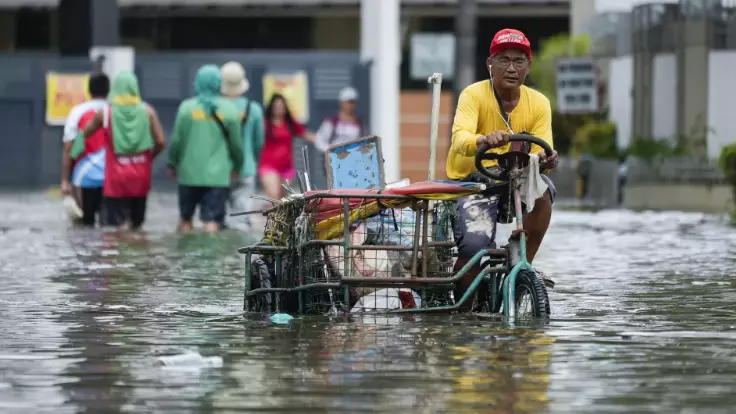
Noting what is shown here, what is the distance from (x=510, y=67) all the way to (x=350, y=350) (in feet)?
7.26

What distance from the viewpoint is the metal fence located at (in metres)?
35.1

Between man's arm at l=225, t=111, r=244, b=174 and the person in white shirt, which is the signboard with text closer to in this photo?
the person in white shirt

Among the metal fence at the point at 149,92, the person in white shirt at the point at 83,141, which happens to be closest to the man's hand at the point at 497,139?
the person in white shirt at the point at 83,141

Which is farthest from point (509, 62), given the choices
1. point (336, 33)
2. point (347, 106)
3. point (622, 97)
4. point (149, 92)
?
point (336, 33)

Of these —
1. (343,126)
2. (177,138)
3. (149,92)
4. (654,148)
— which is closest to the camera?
(177,138)

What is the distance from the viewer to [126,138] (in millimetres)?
20375

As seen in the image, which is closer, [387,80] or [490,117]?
[490,117]

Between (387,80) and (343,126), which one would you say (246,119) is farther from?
(387,80)

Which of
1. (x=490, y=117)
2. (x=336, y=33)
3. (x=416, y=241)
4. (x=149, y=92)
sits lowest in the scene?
(x=416, y=241)

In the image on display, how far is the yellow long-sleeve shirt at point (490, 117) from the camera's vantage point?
11.0 metres

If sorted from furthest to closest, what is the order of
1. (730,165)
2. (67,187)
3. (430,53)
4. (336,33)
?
(336,33) → (430,53) → (730,165) → (67,187)

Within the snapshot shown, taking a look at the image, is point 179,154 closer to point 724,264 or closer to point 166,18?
point 724,264

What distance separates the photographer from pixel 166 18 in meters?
48.3

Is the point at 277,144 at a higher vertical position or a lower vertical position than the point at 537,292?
higher
